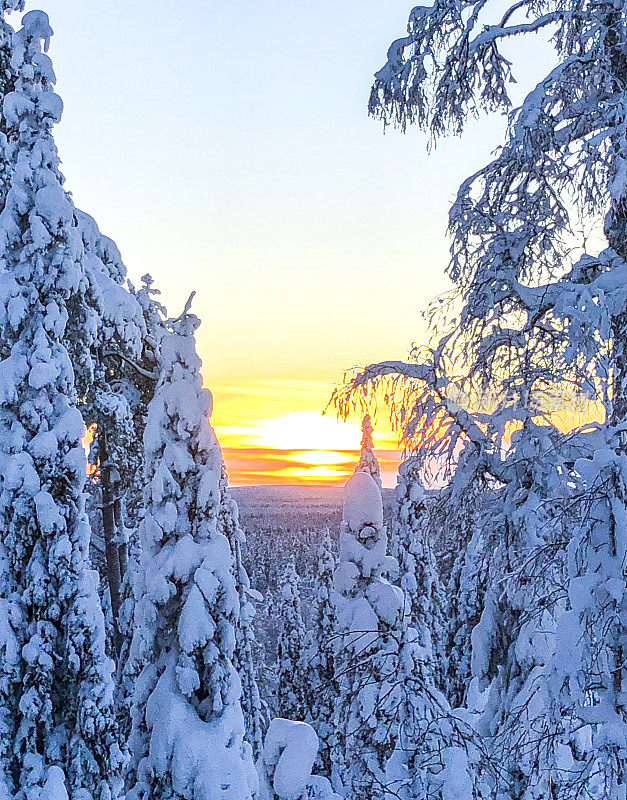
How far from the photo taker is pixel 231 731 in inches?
350

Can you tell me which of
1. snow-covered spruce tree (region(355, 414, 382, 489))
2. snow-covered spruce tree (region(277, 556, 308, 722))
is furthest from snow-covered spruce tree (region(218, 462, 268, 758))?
snow-covered spruce tree (region(277, 556, 308, 722))

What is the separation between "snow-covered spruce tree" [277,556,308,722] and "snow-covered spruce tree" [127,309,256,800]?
65.3 feet

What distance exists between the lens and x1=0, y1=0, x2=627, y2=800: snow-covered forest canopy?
4.94 meters

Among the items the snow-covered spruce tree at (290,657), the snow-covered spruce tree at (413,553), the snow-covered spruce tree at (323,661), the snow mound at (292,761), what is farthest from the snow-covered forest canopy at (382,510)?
the snow-covered spruce tree at (290,657)

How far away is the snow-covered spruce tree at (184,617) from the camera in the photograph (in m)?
8.74

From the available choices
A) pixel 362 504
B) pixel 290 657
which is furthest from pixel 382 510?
pixel 290 657

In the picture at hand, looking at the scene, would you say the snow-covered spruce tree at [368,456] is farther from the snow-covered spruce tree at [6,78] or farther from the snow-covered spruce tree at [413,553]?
the snow-covered spruce tree at [6,78]

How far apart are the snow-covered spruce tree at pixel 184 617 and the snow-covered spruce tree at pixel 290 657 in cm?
1991

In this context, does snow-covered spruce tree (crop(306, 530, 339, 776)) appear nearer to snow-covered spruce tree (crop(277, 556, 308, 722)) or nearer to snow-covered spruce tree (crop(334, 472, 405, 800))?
snow-covered spruce tree (crop(277, 556, 308, 722))

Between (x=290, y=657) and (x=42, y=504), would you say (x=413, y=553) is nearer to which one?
(x=290, y=657)

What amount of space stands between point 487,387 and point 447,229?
60.7 inches

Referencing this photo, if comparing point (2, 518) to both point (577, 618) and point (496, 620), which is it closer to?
point (496, 620)

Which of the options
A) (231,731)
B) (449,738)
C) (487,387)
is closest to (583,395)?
(487,387)

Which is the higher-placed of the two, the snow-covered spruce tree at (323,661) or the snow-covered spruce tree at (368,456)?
the snow-covered spruce tree at (368,456)
